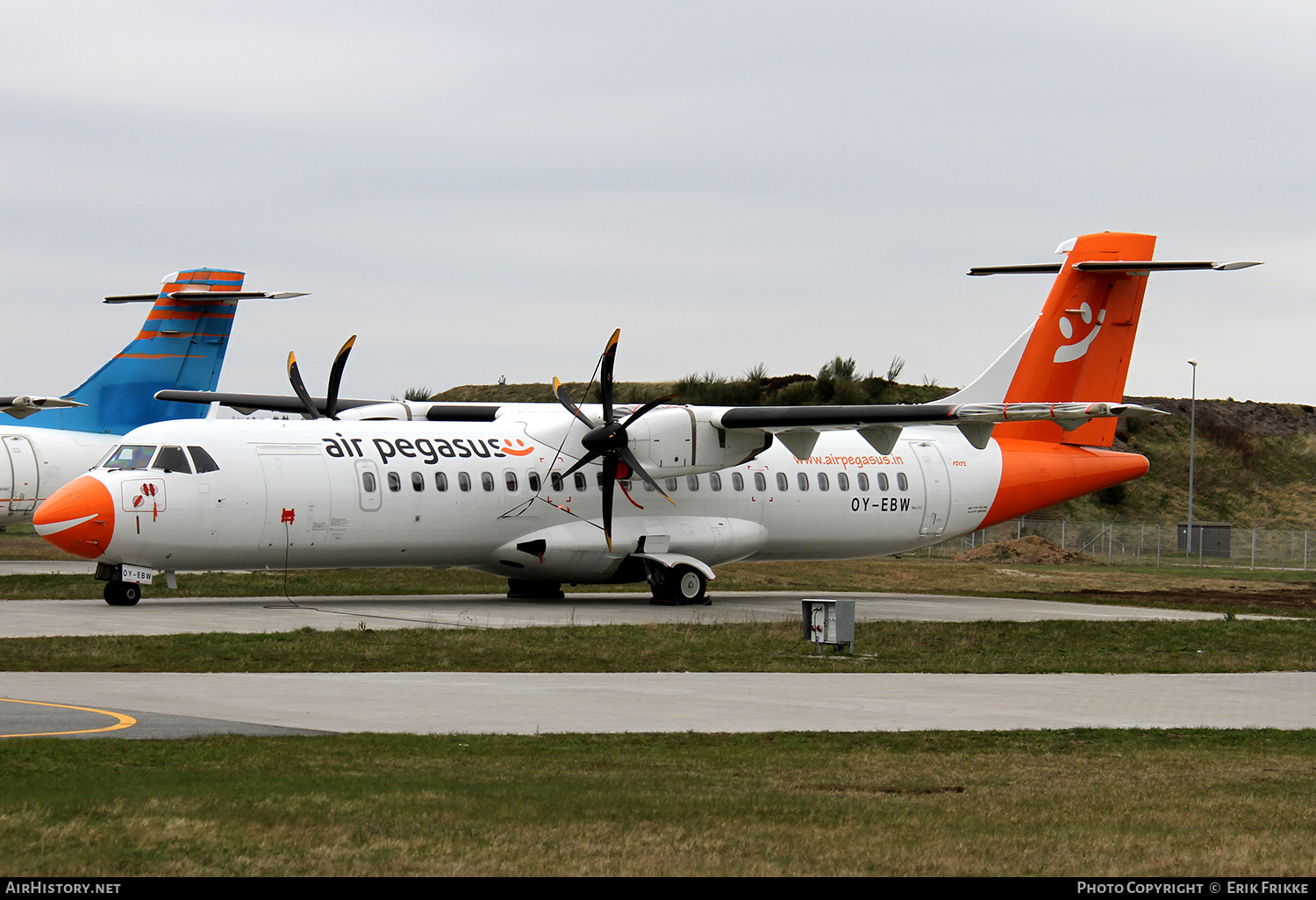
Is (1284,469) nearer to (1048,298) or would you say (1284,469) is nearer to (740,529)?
(1048,298)

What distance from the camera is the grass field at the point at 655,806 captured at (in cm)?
797

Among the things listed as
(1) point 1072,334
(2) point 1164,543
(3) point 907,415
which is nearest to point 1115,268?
(1) point 1072,334

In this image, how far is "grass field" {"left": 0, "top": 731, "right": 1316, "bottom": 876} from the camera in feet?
26.1

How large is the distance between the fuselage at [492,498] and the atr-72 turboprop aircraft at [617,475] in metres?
0.04

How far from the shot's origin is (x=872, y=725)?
558 inches

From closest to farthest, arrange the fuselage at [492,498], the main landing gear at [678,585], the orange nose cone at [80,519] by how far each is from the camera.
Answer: the orange nose cone at [80,519], the fuselage at [492,498], the main landing gear at [678,585]

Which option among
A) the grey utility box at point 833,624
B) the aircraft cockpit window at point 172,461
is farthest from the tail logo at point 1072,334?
the aircraft cockpit window at point 172,461

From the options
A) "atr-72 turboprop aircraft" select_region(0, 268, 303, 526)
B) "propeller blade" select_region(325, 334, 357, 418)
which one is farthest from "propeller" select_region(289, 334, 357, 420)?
"atr-72 turboprop aircraft" select_region(0, 268, 303, 526)

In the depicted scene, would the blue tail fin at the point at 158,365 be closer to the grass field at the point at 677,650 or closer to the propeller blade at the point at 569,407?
the propeller blade at the point at 569,407

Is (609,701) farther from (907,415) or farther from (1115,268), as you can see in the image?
(1115,268)

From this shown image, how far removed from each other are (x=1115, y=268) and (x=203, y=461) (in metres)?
21.0

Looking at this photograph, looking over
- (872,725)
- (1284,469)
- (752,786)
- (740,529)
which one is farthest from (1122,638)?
(1284,469)

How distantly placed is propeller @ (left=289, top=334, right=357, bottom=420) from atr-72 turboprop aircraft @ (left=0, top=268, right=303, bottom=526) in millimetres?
7517

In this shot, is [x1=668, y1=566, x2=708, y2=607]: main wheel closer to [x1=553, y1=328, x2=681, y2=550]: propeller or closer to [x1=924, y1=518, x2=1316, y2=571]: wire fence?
[x1=553, y1=328, x2=681, y2=550]: propeller
